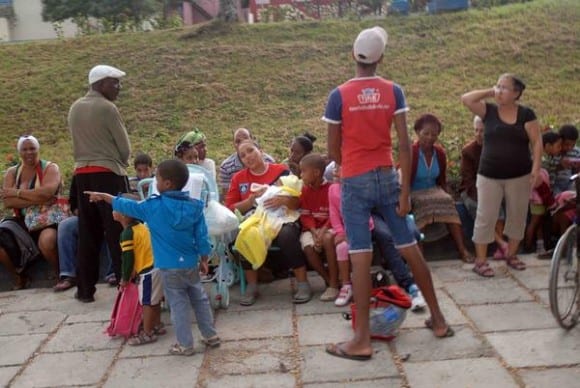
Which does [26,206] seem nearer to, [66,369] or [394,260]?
[66,369]

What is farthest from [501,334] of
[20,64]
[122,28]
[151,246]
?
[122,28]

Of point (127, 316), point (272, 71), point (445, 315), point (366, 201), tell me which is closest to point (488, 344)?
point (445, 315)

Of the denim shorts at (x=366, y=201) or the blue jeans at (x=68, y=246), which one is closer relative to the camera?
the denim shorts at (x=366, y=201)

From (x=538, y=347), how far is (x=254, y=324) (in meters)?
1.90

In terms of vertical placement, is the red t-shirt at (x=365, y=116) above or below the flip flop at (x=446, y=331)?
above

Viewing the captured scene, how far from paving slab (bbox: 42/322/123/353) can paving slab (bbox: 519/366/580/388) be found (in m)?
2.61

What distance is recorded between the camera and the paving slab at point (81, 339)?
16.4 ft

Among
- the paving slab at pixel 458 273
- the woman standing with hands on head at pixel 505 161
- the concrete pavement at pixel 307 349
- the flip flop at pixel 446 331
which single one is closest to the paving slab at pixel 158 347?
the concrete pavement at pixel 307 349

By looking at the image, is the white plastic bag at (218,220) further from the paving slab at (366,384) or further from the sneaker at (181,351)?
the paving slab at (366,384)

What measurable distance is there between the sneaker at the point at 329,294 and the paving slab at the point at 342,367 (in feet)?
3.16

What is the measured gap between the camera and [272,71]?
1295 cm

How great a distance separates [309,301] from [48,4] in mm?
20328

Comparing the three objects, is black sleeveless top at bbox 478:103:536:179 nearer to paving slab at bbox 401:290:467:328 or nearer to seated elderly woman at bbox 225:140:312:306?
paving slab at bbox 401:290:467:328

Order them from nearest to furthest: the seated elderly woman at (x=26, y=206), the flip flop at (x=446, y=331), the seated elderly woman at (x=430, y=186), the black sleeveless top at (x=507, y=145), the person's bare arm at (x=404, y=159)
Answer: the person's bare arm at (x=404, y=159), the flip flop at (x=446, y=331), the black sleeveless top at (x=507, y=145), the seated elderly woman at (x=430, y=186), the seated elderly woman at (x=26, y=206)
